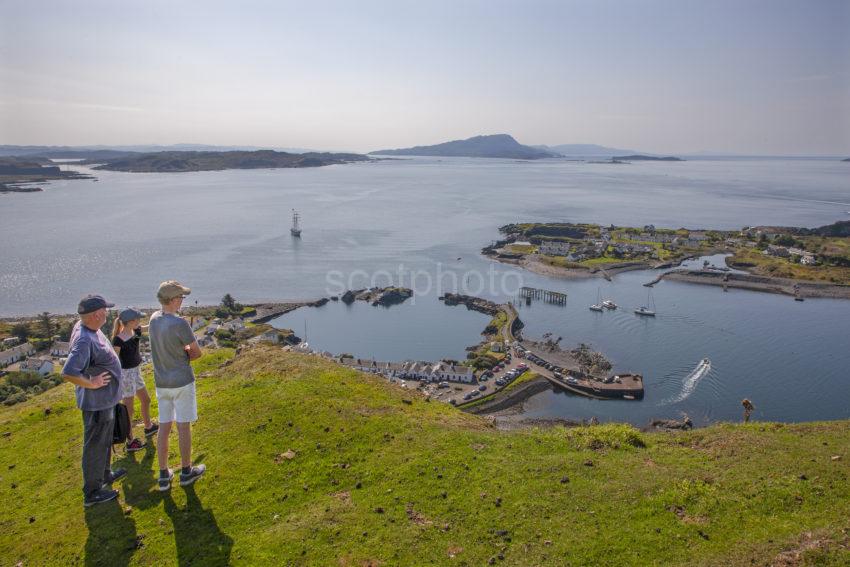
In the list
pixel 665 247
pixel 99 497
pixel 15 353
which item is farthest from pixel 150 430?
Result: pixel 665 247

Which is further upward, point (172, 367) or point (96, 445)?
point (172, 367)

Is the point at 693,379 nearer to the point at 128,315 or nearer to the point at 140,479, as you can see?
the point at 140,479

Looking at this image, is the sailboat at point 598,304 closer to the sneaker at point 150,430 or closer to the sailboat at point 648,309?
the sailboat at point 648,309

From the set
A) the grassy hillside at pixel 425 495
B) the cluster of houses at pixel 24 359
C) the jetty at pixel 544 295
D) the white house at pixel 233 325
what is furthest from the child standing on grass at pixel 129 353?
the jetty at pixel 544 295

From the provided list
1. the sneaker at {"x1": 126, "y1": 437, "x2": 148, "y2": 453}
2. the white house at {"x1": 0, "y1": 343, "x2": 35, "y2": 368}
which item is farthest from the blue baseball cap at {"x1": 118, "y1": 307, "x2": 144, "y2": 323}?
the white house at {"x1": 0, "y1": 343, "x2": 35, "y2": 368}

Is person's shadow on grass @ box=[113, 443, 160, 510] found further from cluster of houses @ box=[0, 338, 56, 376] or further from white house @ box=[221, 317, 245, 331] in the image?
white house @ box=[221, 317, 245, 331]

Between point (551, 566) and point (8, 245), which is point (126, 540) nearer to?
point (551, 566)
